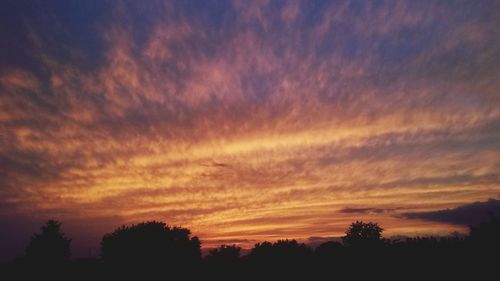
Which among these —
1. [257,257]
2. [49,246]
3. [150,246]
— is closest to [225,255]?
[257,257]

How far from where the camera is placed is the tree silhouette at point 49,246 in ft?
239

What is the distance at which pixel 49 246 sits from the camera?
245 feet

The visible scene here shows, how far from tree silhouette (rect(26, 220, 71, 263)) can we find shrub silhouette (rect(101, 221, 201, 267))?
10160 millimetres

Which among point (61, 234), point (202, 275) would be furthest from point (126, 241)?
point (202, 275)

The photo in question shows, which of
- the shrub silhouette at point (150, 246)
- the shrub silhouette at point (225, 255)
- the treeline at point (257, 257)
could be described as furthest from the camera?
the shrub silhouette at point (150, 246)

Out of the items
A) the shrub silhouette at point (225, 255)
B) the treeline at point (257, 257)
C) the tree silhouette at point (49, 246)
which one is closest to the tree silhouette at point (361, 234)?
the treeline at point (257, 257)

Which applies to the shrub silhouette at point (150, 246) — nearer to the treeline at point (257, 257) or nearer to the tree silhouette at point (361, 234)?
the treeline at point (257, 257)

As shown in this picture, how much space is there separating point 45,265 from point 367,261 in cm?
5487

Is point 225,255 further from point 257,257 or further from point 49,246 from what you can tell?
point 49,246

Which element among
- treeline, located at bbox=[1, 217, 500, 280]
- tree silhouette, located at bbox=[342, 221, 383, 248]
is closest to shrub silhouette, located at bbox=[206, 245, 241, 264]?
treeline, located at bbox=[1, 217, 500, 280]

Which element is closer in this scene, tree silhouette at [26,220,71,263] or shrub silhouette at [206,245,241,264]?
shrub silhouette at [206,245,241,264]

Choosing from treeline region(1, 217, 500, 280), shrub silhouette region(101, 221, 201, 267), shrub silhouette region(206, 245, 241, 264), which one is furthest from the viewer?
shrub silhouette region(101, 221, 201, 267)

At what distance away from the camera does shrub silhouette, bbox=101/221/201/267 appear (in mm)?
67062

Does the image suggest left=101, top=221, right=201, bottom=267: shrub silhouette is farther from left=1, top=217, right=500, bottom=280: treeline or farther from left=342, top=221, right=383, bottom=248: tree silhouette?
left=342, top=221, right=383, bottom=248: tree silhouette
